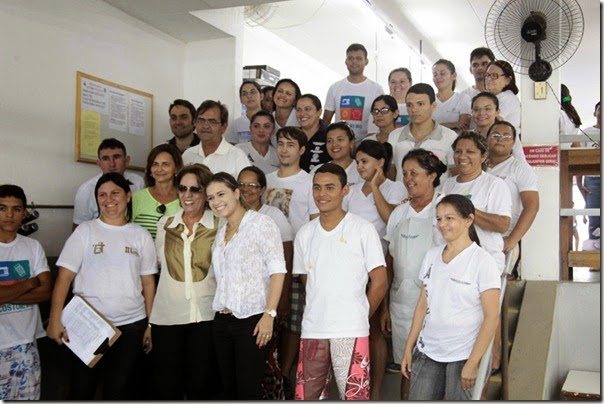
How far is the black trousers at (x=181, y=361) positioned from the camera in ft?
9.35

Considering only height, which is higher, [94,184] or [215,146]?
[215,146]

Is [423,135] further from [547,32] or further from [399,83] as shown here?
[399,83]

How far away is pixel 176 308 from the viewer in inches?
113

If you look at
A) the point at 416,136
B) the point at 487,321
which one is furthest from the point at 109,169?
the point at 487,321

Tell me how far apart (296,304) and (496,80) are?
226cm

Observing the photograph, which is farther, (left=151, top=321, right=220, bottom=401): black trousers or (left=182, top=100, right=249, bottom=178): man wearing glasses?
(left=182, top=100, right=249, bottom=178): man wearing glasses

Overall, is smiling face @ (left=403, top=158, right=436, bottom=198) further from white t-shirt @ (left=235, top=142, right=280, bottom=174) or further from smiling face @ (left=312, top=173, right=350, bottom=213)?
white t-shirt @ (left=235, top=142, right=280, bottom=174)

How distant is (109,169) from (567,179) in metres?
3.28

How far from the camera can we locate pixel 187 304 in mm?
2871

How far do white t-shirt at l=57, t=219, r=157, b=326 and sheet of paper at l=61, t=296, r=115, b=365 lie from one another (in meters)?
0.07

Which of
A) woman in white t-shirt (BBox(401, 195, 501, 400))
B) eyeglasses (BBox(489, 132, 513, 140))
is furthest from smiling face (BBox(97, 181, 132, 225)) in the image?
eyeglasses (BBox(489, 132, 513, 140))

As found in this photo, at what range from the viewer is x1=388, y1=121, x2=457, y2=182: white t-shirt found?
3588 millimetres

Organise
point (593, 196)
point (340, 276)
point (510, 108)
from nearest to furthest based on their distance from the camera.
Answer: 1. point (340, 276)
2. point (510, 108)
3. point (593, 196)

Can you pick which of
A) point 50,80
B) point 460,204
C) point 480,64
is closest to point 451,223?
point 460,204
